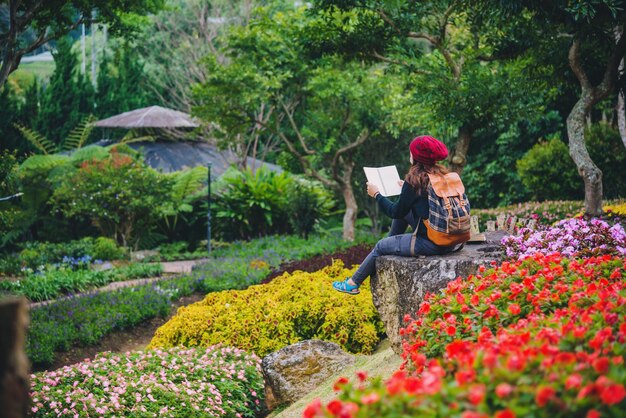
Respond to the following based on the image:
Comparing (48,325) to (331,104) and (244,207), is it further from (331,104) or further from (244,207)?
(244,207)

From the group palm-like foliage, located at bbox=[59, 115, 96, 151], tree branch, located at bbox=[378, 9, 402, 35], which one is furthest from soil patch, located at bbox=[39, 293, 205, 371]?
palm-like foliage, located at bbox=[59, 115, 96, 151]

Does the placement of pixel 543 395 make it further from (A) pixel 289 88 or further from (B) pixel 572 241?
(A) pixel 289 88

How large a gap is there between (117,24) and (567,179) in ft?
31.7

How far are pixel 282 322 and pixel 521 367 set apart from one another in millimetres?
4735

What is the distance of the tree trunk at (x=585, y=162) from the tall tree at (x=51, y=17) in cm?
686

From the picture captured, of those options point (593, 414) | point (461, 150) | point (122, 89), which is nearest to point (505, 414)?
point (593, 414)

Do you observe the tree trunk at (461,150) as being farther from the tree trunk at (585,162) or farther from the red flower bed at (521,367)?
the red flower bed at (521,367)

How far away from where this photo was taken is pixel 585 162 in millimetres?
8164

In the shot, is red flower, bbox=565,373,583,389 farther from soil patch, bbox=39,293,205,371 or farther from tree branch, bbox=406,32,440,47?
tree branch, bbox=406,32,440,47

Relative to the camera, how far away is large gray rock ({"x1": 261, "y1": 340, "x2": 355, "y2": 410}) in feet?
19.4

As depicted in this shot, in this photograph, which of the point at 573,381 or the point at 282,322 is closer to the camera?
the point at 573,381

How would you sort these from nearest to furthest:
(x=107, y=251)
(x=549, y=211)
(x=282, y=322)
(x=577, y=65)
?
1. (x=282, y=322)
2. (x=577, y=65)
3. (x=549, y=211)
4. (x=107, y=251)

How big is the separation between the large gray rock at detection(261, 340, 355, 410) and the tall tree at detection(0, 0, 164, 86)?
18.8 ft

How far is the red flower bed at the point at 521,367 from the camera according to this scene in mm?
1908
